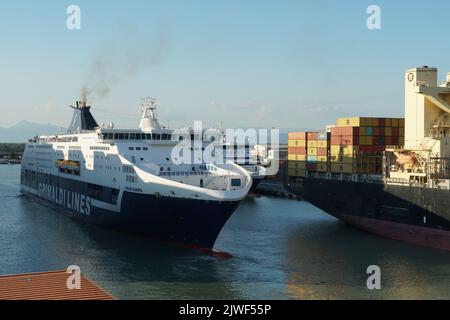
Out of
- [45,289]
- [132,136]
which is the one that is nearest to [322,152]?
[132,136]

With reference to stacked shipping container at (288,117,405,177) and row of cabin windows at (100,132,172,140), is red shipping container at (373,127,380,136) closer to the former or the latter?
stacked shipping container at (288,117,405,177)

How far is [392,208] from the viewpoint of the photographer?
31562 mm

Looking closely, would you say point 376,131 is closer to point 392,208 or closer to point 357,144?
point 357,144

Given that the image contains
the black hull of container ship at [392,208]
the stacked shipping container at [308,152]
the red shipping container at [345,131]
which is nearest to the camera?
the black hull of container ship at [392,208]

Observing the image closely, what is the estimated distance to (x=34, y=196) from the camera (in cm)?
5003

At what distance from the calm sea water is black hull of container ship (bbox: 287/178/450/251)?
87 cm

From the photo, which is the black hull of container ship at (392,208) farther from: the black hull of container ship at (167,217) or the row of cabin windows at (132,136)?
the row of cabin windows at (132,136)

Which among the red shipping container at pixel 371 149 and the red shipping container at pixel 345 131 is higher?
the red shipping container at pixel 345 131

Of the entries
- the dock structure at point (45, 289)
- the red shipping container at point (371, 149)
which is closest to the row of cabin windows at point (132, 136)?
the red shipping container at point (371, 149)

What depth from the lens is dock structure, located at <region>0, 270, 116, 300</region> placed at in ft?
49.0

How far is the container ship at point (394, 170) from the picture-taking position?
97.3 ft

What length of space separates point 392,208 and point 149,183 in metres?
14.7

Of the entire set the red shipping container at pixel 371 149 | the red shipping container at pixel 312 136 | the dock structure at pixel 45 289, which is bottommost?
the dock structure at pixel 45 289
